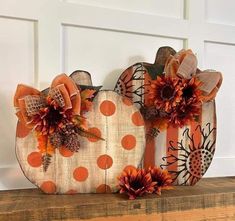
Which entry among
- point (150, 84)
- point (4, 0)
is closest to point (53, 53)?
point (4, 0)

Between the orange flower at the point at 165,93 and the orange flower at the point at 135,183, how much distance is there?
206 millimetres

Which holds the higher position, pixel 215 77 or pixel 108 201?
pixel 215 77

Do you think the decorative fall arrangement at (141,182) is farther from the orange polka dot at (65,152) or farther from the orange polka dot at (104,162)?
the orange polka dot at (65,152)

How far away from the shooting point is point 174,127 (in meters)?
0.90

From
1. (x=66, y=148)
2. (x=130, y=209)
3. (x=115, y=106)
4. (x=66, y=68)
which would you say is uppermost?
(x=66, y=68)

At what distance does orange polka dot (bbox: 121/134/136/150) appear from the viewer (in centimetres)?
83

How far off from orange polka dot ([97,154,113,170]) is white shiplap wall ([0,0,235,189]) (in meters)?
0.23

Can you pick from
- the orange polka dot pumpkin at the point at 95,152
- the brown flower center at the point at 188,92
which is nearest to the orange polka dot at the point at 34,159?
the orange polka dot pumpkin at the point at 95,152

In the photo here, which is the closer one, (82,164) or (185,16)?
(82,164)

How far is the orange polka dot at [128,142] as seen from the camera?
832mm

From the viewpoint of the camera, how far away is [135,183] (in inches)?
30.4

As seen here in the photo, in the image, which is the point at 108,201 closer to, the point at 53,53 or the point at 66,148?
the point at 66,148

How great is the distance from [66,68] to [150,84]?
263 millimetres

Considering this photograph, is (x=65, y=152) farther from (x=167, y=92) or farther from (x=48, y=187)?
(x=167, y=92)
